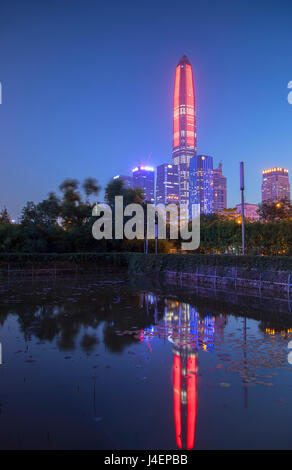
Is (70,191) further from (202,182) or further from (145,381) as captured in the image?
(202,182)

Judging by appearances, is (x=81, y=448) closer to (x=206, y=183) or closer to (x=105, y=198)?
(x=105, y=198)

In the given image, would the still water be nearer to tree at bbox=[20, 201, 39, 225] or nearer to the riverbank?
the riverbank

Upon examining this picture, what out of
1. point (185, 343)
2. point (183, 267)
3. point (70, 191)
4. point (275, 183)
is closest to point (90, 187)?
point (70, 191)

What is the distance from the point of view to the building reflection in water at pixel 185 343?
12.7 ft

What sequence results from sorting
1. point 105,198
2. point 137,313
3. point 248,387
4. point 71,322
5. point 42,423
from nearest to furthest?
point 42,423
point 248,387
point 71,322
point 137,313
point 105,198

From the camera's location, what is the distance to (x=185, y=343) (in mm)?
7070

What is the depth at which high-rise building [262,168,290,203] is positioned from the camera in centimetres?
15705

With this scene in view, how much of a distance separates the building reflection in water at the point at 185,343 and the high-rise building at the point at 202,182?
171 metres

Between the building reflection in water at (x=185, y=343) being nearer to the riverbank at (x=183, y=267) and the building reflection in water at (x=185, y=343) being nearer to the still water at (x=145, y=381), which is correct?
the still water at (x=145, y=381)

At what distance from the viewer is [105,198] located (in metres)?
40.5

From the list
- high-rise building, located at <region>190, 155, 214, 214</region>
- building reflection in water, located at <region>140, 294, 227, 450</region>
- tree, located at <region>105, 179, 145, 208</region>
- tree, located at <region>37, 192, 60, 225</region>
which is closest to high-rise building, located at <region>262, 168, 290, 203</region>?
high-rise building, located at <region>190, 155, 214, 214</region>

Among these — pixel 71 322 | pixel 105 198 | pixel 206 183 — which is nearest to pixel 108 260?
pixel 105 198

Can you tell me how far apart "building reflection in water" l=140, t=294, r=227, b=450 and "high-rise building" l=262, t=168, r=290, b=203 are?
15682 centimetres
